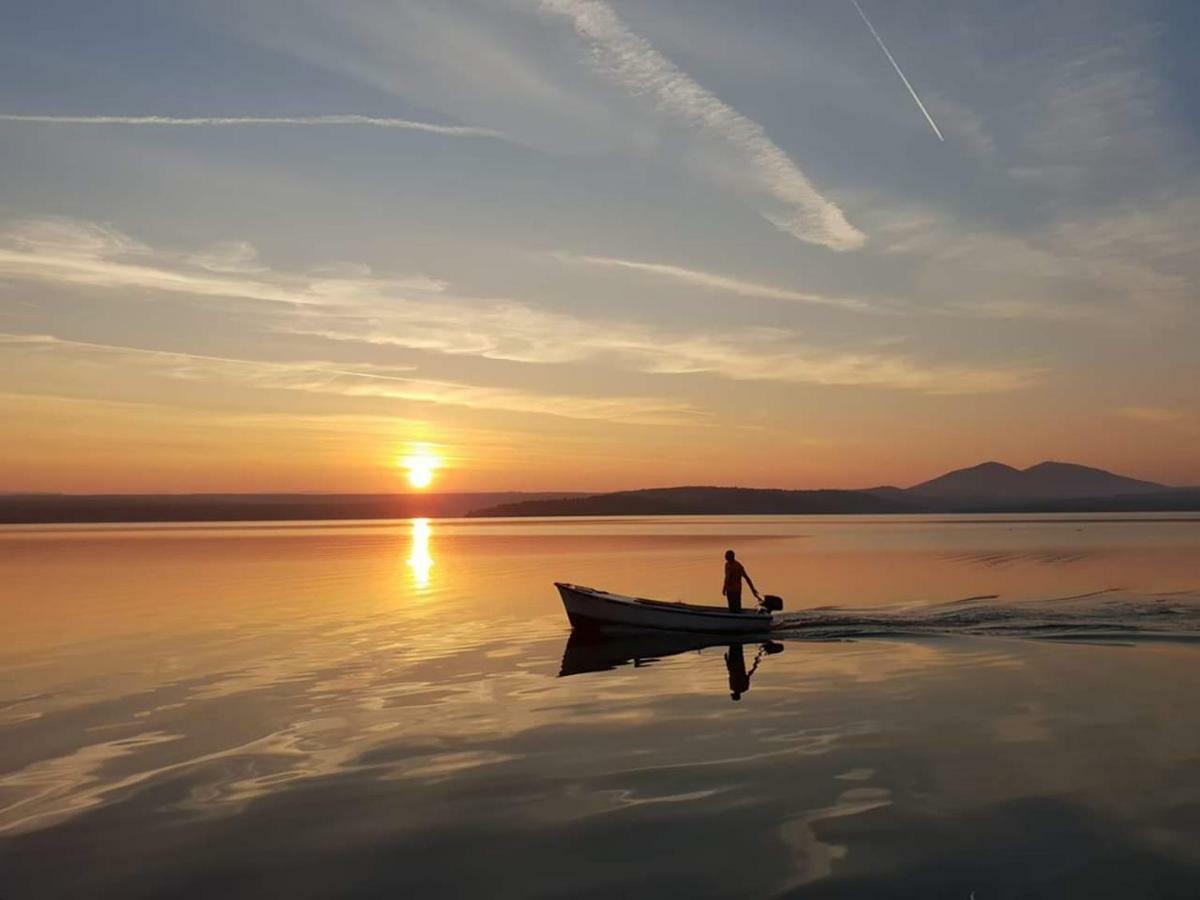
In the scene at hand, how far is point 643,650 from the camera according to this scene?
112 feet

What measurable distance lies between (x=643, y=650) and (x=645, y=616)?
7.22ft

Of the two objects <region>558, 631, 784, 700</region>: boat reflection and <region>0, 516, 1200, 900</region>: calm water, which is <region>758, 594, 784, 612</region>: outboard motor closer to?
<region>0, 516, 1200, 900</region>: calm water

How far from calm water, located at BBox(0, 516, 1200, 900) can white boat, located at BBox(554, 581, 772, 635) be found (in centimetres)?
111

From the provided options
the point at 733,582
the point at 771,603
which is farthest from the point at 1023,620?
the point at 733,582

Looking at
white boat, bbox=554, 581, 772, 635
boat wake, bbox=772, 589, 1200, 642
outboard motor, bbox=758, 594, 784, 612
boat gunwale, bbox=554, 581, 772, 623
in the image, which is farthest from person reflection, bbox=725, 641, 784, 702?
boat wake, bbox=772, 589, 1200, 642

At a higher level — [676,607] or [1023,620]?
[676,607]

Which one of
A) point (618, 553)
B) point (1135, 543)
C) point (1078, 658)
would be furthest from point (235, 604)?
point (1135, 543)

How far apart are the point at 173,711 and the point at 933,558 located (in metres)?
67.5

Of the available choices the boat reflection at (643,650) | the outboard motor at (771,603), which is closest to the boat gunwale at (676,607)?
the outboard motor at (771,603)

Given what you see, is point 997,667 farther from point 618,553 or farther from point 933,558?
point 618,553

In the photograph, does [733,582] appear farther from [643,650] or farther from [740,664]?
[740,664]

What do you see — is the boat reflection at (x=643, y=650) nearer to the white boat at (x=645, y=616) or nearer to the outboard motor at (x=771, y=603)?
the white boat at (x=645, y=616)

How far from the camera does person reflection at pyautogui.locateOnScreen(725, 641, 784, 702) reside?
83.6ft

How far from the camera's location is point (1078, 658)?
29250 mm
